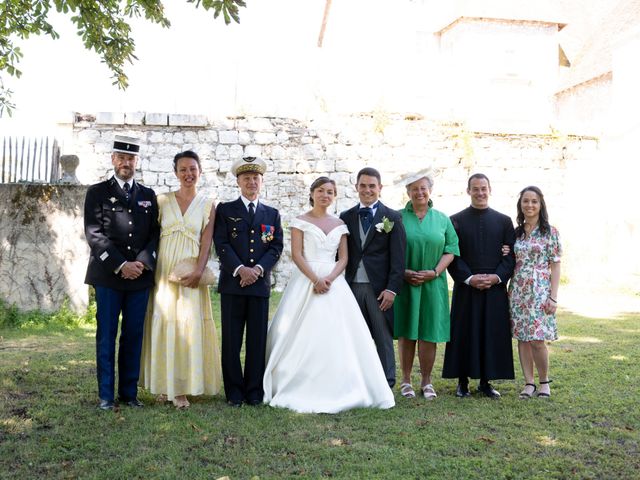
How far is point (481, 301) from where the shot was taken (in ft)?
20.6

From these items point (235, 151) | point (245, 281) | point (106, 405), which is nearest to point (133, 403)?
point (106, 405)

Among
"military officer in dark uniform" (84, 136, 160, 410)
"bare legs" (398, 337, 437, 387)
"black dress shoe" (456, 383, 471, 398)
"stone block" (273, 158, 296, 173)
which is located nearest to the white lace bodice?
"bare legs" (398, 337, 437, 387)

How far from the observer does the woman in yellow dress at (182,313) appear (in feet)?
18.7

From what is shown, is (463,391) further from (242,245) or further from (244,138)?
(244,138)

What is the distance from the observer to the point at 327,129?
13758 mm

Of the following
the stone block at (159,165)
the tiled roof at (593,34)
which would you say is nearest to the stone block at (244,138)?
the stone block at (159,165)

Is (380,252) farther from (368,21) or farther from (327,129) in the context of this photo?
(368,21)

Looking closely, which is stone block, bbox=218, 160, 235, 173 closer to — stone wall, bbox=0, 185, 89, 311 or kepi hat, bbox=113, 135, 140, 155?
stone wall, bbox=0, 185, 89, 311

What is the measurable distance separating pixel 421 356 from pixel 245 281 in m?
1.79

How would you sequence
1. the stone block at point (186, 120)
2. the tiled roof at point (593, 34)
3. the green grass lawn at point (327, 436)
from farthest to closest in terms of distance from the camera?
the tiled roof at point (593, 34)
the stone block at point (186, 120)
the green grass lawn at point (327, 436)

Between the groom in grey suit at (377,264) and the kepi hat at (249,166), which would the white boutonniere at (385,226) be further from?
the kepi hat at (249,166)

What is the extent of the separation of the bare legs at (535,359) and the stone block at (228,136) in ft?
27.7

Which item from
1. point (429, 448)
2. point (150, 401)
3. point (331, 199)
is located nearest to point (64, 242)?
point (150, 401)

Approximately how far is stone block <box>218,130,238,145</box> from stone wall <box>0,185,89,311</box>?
145 inches
